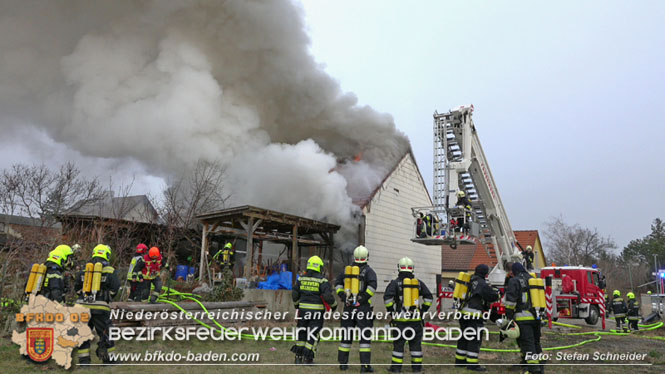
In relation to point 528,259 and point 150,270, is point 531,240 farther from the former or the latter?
point 150,270

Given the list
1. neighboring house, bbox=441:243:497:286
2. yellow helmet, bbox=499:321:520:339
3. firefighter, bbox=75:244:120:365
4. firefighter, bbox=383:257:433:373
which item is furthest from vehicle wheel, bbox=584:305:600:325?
firefighter, bbox=75:244:120:365

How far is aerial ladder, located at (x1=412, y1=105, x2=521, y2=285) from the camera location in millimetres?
11727

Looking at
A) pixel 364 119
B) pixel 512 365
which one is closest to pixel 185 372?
pixel 512 365

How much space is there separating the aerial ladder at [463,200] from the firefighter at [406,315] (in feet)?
18.0

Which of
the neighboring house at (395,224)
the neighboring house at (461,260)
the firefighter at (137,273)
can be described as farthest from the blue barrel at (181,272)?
the neighboring house at (461,260)

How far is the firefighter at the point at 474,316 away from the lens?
6.54 meters

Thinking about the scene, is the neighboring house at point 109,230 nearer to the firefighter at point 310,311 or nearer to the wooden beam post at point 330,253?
the wooden beam post at point 330,253

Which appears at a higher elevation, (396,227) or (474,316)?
(396,227)

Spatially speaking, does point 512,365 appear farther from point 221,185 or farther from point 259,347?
point 221,185

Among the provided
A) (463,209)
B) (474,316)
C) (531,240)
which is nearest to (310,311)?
(474,316)

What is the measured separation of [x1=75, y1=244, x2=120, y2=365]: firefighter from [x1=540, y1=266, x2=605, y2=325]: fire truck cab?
13179 mm

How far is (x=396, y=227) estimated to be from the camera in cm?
1781

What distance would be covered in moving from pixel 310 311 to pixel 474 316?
101 inches

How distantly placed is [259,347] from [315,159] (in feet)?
25.6
